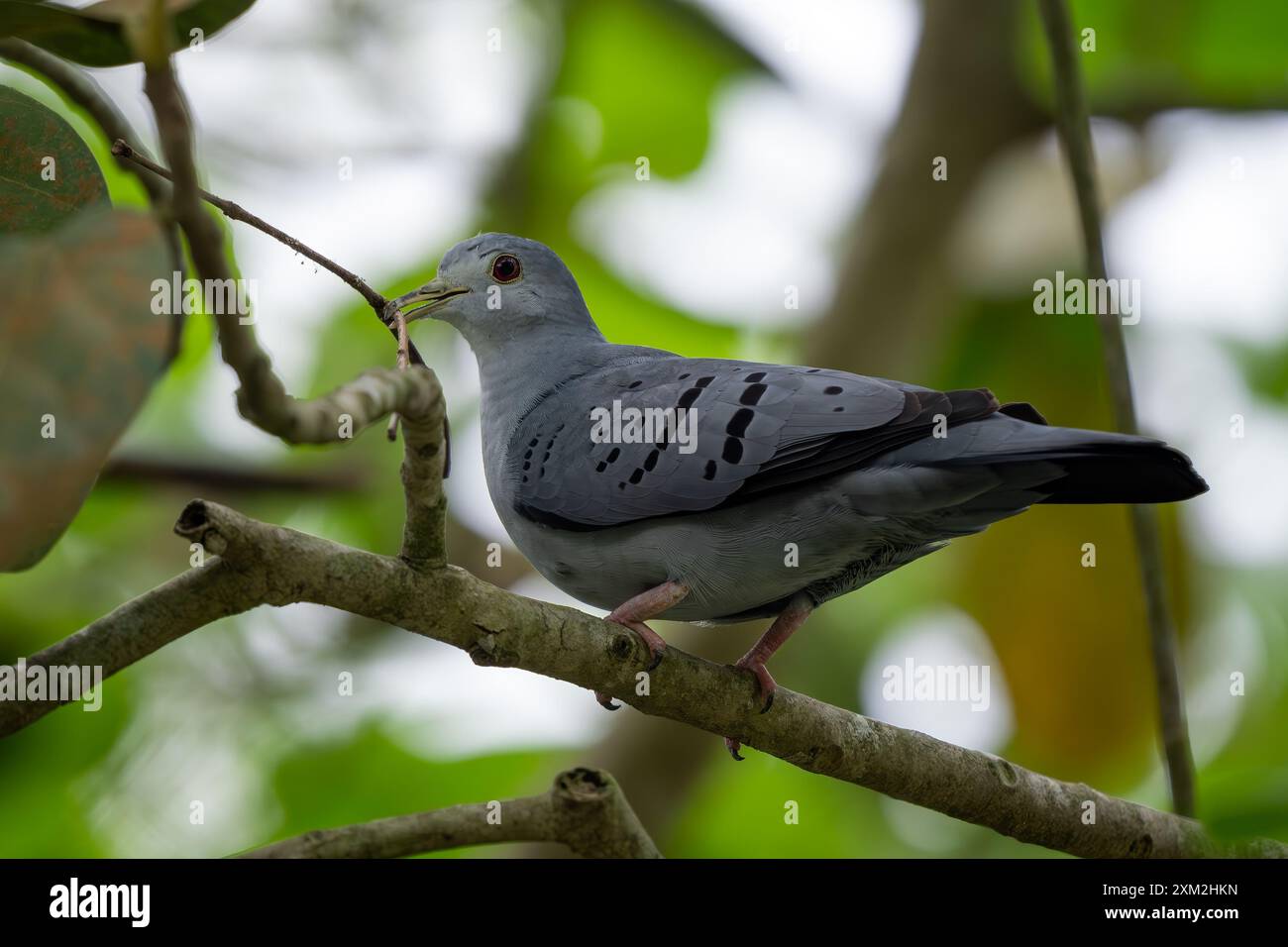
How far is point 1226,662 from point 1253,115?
2.75m

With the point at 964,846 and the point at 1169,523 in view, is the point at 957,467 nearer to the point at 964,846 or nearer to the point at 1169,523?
the point at 1169,523

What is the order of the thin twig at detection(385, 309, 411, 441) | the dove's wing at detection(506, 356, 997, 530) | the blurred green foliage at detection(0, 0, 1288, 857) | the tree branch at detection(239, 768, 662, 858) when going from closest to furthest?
the thin twig at detection(385, 309, 411, 441)
the tree branch at detection(239, 768, 662, 858)
the dove's wing at detection(506, 356, 997, 530)
the blurred green foliage at detection(0, 0, 1288, 857)

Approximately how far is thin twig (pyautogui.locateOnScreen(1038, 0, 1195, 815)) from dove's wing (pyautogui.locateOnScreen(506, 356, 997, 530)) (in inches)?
23.6

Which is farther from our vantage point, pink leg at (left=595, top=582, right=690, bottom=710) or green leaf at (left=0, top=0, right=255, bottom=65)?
pink leg at (left=595, top=582, right=690, bottom=710)

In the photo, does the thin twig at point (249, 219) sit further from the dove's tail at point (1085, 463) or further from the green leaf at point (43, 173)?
the dove's tail at point (1085, 463)

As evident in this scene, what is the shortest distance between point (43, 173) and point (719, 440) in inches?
74.3

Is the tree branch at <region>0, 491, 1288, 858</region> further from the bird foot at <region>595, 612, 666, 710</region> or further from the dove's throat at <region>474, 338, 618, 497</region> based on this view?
the dove's throat at <region>474, 338, 618, 497</region>

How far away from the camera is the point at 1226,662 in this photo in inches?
256

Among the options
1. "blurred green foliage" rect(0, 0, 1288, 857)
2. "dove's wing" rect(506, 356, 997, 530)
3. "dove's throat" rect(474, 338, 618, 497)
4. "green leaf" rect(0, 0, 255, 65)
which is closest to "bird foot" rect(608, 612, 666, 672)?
"dove's wing" rect(506, 356, 997, 530)

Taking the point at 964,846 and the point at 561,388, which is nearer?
the point at 561,388

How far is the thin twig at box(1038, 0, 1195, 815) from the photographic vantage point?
3592 millimetres

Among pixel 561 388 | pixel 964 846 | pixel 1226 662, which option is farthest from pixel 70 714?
pixel 1226 662

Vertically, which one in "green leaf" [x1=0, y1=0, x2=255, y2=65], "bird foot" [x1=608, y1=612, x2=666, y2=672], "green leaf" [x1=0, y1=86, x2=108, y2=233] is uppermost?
"green leaf" [x1=0, y1=0, x2=255, y2=65]

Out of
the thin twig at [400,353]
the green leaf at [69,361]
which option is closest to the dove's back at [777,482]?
the thin twig at [400,353]
